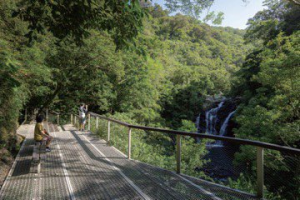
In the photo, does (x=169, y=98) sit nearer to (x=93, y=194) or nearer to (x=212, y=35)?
(x=93, y=194)

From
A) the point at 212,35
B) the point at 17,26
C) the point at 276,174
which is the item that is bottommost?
the point at 276,174

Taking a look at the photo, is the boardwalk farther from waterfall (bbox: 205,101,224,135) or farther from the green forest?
waterfall (bbox: 205,101,224,135)

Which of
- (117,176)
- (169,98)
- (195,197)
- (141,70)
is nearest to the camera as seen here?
(195,197)

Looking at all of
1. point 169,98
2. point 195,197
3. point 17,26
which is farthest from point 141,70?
point 195,197

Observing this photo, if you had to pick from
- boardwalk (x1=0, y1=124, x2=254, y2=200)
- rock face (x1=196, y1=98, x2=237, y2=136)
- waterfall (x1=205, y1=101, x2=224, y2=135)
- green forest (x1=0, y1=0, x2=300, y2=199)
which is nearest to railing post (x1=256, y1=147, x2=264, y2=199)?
boardwalk (x1=0, y1=124, x2=254, y2=200)

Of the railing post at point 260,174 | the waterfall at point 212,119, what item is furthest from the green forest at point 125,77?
the waterfall at point 212,119

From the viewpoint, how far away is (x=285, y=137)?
28.8ft

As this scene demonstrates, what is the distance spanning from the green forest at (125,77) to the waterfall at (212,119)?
12.3ft

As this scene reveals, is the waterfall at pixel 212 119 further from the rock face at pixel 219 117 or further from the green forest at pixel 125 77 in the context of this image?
the green forest at pixel 125 77

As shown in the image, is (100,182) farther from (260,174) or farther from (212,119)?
(212,119)

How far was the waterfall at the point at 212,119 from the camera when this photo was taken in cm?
2560

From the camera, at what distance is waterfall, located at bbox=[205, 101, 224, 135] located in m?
25.6

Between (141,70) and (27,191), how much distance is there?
56.0 feet

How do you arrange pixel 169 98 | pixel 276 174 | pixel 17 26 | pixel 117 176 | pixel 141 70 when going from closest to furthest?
pixel 117 176 → pixel 276 174 → pixel 17 26 → pixel 141 70 → pixel 169 98
